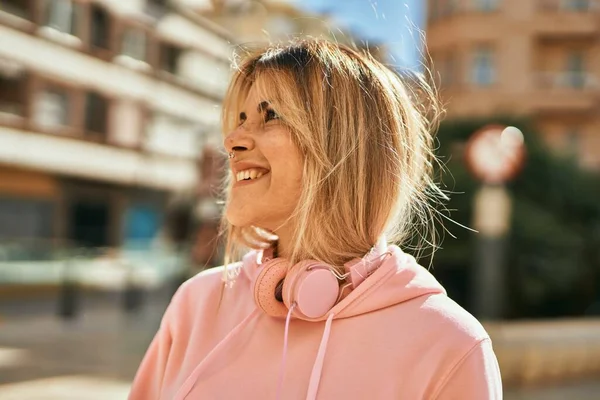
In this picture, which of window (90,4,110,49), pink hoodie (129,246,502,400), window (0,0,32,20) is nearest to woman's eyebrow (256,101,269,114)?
pink hoodie (129,246,502,400)

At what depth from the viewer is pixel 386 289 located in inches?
61.5

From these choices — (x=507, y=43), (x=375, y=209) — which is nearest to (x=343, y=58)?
(x=375, y=209)

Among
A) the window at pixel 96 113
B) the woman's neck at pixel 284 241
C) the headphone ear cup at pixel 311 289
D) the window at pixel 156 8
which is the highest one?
the window at pixel 156 8

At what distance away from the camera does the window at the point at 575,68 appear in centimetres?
2925

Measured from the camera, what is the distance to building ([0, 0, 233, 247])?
22.9m

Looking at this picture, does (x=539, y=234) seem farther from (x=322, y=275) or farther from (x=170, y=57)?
(x=170, y=57)

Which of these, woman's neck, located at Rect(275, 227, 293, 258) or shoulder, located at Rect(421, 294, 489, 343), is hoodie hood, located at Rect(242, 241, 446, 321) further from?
woman's neck, located at Rect(275, 227, 293, 258)

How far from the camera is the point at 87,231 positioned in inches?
1065

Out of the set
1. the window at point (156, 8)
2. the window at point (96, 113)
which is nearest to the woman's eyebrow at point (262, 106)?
the window at point (96, 113)

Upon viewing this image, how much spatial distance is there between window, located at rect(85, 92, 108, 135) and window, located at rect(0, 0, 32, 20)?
3493 millimetres

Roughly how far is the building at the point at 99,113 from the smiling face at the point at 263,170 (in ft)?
58.2

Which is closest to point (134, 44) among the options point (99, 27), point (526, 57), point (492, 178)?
point (99, 27)

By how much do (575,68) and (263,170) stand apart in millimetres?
29822

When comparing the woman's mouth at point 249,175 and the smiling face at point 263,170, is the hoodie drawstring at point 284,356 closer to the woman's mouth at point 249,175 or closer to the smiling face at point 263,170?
the smiling face at point 263,170
